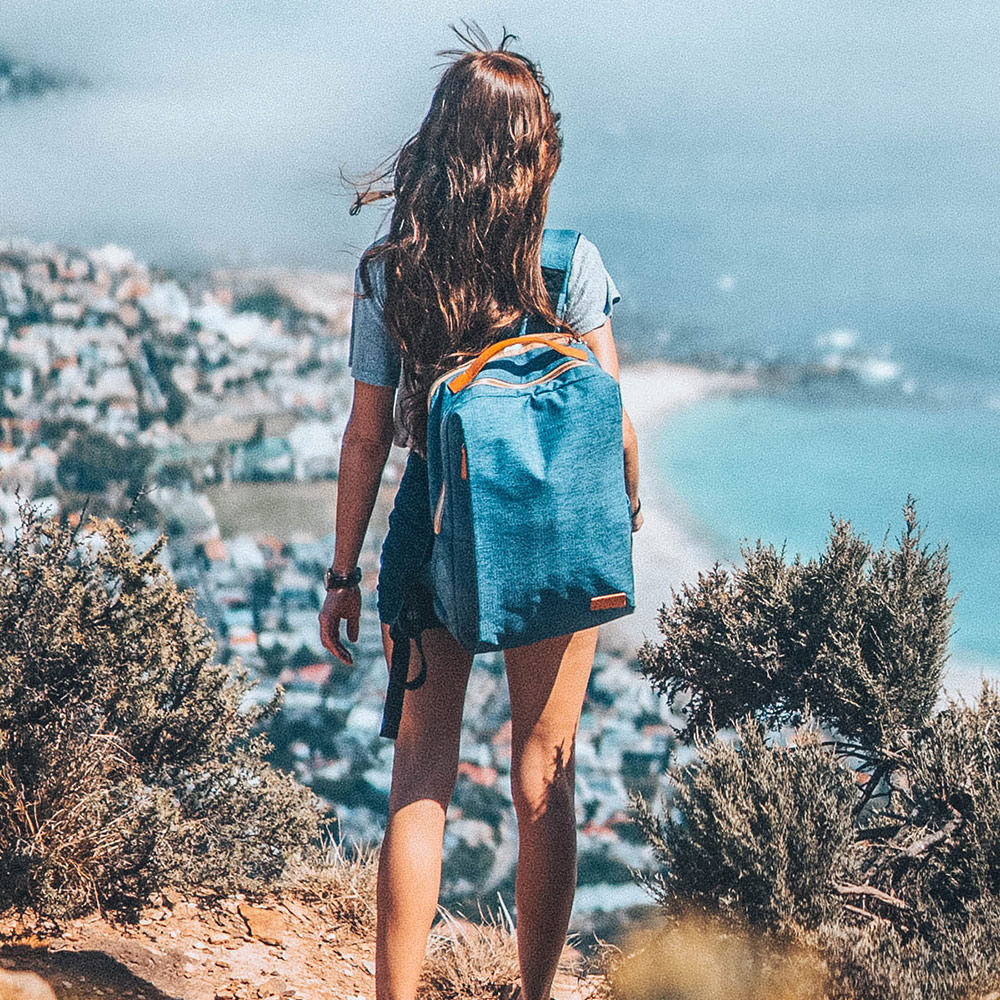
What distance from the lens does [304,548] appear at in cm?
3161

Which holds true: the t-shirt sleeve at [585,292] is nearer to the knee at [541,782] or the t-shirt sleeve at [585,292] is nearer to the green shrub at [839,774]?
the knee at [541,782]

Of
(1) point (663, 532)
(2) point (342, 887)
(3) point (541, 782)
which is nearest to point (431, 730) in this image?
(3) point (541, 782)

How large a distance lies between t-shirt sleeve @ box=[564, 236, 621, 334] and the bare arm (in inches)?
0.6

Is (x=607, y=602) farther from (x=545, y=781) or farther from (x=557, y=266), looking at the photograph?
(x=557, y=266)

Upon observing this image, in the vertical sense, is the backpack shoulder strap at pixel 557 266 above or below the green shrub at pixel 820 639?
above

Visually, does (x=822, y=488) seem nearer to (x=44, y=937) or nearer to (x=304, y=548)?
(x=304, y=548)

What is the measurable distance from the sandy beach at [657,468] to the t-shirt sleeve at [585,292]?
128 centimetres

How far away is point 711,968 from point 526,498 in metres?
1.13

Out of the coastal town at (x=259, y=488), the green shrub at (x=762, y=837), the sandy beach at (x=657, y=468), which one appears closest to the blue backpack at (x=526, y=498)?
the coastal town at (x=259, y=488)

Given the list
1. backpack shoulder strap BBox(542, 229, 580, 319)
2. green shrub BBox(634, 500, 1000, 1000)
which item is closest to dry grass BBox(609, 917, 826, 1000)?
green shrub BBox(634, 500, 1000, 1000)

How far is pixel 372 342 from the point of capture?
148cm

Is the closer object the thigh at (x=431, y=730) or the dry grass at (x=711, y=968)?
the thigh at (x=431, y=730)

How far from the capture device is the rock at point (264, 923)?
8.00ft

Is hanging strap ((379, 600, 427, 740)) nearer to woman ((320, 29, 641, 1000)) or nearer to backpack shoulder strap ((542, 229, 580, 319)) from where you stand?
woman ((320, 29, 641, 1000))
